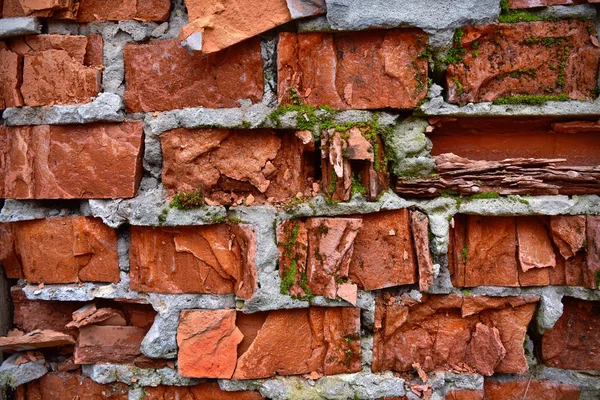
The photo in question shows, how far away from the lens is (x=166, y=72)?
4.48 feet

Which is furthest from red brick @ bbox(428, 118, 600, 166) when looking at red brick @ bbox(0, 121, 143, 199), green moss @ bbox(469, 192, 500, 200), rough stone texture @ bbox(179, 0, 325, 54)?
red brick @ bbox(0, 121, 143, 199)

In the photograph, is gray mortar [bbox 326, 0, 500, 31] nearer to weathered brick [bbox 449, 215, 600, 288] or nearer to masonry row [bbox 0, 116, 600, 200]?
masonry row [bbox 0, 116, 600, 200]

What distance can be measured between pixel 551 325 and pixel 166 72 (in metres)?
1.55

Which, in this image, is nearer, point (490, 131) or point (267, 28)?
point (267, 28)

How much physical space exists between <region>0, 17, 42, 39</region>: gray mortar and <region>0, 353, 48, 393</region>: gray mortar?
1129 millimetres

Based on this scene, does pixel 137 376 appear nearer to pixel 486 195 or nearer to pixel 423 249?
pixel 423 249

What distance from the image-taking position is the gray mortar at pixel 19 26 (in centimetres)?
135

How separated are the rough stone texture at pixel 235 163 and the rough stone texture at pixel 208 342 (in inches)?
15.4

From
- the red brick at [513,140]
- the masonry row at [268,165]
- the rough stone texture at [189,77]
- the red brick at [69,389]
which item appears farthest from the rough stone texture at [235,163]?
the red brick at [69,389]

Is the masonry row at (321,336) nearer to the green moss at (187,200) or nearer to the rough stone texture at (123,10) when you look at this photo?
the green moss at (187,200)

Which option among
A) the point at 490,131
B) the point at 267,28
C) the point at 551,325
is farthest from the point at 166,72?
the point at 551,325

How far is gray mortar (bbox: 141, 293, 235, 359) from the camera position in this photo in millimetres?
1393

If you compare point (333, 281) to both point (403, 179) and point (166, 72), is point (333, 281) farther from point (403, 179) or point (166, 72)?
point (166, 72)

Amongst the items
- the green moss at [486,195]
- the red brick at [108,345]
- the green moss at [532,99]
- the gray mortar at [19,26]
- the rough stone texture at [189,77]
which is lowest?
the red brick at [108,345]
